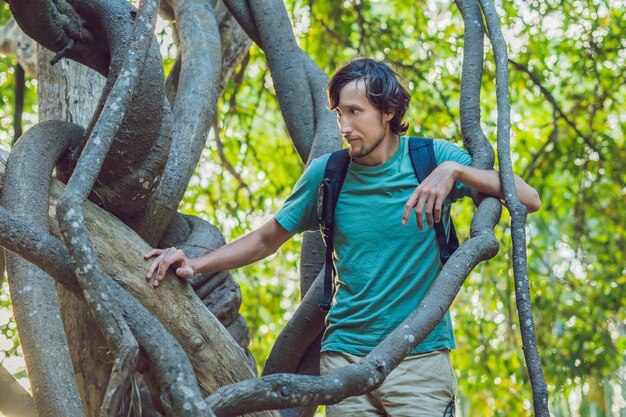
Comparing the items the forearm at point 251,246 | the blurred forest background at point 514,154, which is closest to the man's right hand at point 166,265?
the forearm at point 251,246

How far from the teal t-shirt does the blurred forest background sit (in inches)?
99.0

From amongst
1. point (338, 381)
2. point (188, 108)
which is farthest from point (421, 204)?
point (188, 108)

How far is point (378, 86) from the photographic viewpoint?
7.55ft

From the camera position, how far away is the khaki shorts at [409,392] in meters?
2.19

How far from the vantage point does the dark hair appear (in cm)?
230

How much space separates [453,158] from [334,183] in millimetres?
312

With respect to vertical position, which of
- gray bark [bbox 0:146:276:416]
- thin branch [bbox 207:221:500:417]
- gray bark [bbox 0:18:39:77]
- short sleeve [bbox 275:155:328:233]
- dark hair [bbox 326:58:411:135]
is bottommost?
thin branch [bbox 207:221:500:417]

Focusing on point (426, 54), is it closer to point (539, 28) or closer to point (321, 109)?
point (539, 28)

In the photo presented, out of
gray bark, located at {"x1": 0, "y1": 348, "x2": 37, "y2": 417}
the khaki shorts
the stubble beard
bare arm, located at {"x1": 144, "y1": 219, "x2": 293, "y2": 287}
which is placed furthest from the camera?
gray bark, located at {"x1": 0, "y1": 348, "x2": 37, "y2": 417}

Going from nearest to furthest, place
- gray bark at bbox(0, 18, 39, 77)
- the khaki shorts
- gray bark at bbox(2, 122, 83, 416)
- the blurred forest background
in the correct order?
gray bark at bbox(2, 122, 83, 416), the khaki shorts, gray bark at bbox(0, 18, 39, 77), the blurred forest background

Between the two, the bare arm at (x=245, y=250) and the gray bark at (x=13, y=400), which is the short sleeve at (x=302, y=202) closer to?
the bare arm at (x=245, y=250)

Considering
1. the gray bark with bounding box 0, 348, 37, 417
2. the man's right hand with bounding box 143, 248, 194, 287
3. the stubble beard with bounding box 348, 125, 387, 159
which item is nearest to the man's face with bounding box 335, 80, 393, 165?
the stubble beard with bounding box 348, 125, 387, 159

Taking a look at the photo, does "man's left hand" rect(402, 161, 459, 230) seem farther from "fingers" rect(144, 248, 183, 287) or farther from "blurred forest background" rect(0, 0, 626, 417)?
"blurred forest background" rect(0, 0, 626, 417)

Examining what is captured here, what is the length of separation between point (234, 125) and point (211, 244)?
2808 millimetres
